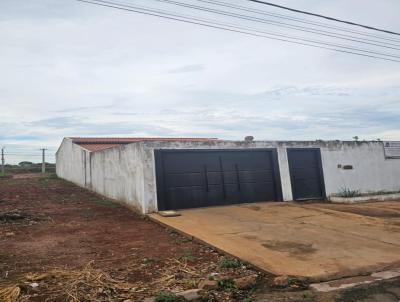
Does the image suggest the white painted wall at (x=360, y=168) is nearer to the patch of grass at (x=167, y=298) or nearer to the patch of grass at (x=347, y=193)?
the patch of grass at (x=347, y=193)

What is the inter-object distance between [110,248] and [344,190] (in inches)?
423

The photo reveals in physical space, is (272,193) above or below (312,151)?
below

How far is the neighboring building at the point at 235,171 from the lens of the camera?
1116cm

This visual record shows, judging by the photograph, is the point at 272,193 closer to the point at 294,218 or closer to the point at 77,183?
the point at 294,218

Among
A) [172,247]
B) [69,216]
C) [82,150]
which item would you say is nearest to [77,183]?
[82,150]

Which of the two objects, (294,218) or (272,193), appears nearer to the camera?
(294,218)

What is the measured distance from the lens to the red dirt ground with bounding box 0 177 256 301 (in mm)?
5168

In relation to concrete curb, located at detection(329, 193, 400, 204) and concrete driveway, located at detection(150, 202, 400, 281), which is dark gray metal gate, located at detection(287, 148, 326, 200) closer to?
concrete curb, located at detection(329, 193, 400, 204)

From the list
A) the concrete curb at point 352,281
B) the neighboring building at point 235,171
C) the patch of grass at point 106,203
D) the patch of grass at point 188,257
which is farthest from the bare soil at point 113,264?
the patch of grass at point 106,203

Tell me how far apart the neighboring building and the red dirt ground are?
4.39 ft

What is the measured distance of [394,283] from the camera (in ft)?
15.4

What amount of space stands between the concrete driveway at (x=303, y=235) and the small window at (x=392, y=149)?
4726 millimetres

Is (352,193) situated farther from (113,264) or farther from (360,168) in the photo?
(113,264)

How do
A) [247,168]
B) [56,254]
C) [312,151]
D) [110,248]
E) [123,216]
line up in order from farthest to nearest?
[312,151] < [247,168] < [123,216] < [110,248] < [56,254]
